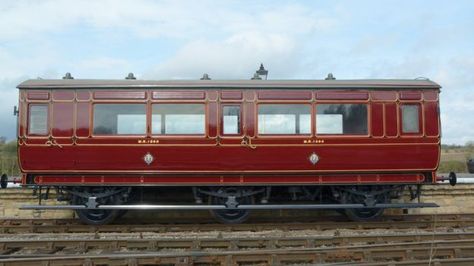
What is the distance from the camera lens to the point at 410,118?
10.9 m

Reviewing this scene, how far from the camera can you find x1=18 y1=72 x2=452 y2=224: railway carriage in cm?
1050

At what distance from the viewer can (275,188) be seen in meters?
11.4

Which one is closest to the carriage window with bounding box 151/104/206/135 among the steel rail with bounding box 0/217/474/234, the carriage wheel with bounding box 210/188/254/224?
the carriage wheel with bounding box 210/188/254/224

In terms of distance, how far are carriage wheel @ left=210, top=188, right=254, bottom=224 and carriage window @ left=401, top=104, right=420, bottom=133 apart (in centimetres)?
405

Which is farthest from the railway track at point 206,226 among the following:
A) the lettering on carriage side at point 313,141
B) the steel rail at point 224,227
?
the lettering on carriage side at point 313,141

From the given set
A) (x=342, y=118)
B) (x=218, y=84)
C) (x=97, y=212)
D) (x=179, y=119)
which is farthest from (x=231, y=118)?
(x=97, y=212)

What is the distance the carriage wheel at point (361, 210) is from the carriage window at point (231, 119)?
3099mm

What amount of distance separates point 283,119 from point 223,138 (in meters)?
1.47

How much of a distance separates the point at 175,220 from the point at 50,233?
2996mm

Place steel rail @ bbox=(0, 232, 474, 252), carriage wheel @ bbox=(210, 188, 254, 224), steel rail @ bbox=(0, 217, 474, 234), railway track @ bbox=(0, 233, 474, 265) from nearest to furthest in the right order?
1. railway track @ bbox=(0, 233, 474, 265)
2. steel rail @ bbox=(0, 232, 474, 252)
3. steel rail @ bbox=(0, 217, 474, 234)
4. carriage wheel @ bbox=(210, 188, 254, 224)

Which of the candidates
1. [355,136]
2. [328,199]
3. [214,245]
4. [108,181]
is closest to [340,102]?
[355,136]

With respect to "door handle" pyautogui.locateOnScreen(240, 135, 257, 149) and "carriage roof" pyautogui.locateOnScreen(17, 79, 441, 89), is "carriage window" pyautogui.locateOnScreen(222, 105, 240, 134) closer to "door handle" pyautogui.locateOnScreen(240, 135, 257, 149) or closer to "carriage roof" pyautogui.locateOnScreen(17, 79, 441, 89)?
"door handle" pyautogui.locateOnScreen(240, 135, 257, 149)

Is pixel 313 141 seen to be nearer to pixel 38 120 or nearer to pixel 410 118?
pixel 410 118

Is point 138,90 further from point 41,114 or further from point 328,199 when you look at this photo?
point 328,199
